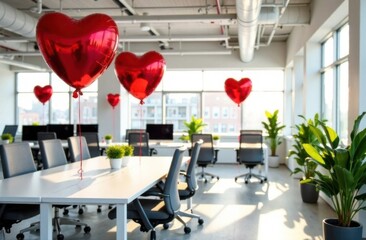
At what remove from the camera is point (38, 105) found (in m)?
12.2

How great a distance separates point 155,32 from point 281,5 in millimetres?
3695

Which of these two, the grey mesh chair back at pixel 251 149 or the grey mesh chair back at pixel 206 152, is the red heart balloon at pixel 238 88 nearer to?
the grey mesh chair back at pixel 251 149

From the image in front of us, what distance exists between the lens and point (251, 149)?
25.4 feet

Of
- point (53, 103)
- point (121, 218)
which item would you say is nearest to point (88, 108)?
point (53, 103)

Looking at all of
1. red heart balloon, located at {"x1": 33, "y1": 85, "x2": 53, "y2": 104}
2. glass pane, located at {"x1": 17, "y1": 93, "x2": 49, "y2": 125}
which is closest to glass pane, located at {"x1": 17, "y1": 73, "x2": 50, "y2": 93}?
glass pane, located at {"x1": 17, "y1": 93, "x2": 49, "y2": 125}

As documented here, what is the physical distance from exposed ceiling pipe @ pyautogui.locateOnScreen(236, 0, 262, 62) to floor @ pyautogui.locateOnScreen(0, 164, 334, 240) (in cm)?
278

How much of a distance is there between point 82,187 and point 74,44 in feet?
3.92

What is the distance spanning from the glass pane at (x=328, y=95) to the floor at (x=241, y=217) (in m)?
1.43

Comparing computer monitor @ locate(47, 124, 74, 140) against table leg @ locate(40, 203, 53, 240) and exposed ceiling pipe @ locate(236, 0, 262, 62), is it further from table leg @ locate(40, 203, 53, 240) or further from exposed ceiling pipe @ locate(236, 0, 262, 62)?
table leg @ locate(40, 203, 53, 240)

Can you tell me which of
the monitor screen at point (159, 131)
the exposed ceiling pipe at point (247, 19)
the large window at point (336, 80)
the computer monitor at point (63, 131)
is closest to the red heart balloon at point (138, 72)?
the exposed ceiling pipe at point (247, 19)

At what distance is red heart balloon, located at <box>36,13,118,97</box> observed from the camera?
10.6 ft

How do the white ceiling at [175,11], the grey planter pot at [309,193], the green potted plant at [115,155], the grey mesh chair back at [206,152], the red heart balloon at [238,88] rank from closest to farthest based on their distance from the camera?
the green potted plant at [115,155], the grey planter pot at [309,193], the white ceiling at [175,11], the grey mesh chair back at [206,152], the red heart balloon at [238,88]

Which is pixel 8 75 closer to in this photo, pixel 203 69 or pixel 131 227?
pixel 203 69

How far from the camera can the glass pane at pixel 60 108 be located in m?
11.9
